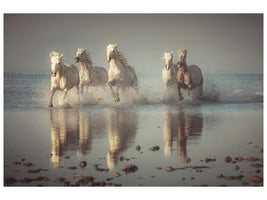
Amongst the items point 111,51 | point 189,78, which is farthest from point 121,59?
point 189,78

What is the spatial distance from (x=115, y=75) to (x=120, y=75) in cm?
10

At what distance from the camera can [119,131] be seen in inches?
269

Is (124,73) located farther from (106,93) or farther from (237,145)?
(237,145)

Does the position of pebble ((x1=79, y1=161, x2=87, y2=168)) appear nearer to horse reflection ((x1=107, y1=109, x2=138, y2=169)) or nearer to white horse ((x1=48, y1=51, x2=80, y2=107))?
horse reflection ((x1=107, y1=109, x2=138, y2=169))

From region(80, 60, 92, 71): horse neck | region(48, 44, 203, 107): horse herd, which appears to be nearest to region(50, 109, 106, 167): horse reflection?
region(48, 44, 203, 107): horse herd

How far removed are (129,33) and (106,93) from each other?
141 cm

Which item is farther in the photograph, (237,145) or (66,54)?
(66,54)

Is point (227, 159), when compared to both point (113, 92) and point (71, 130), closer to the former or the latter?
point (71, 130)

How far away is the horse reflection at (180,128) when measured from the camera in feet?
19.5

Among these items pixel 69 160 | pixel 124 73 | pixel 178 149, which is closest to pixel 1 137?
pixel 69 160

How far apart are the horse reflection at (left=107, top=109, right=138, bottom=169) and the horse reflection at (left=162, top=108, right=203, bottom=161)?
1.74ft

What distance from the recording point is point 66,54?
834 cm

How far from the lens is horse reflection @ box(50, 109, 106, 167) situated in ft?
19.2
